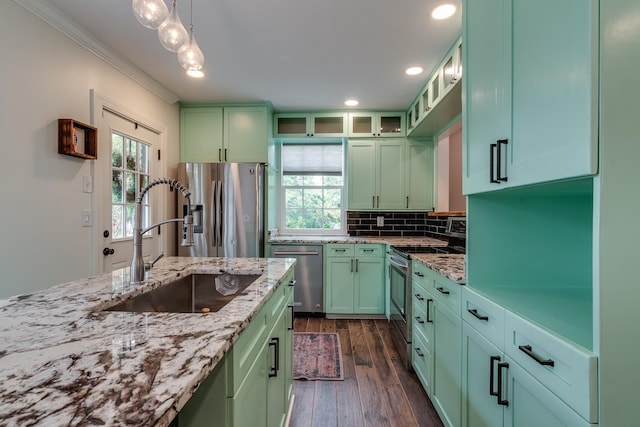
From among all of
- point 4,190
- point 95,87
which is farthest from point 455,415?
point 95,87

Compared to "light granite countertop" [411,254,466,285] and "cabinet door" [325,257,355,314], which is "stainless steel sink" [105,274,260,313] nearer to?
"light granite countertop" [411,254,466,285]

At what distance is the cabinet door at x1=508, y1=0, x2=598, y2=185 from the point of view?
719mm

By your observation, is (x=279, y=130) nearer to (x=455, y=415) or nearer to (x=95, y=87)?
(x=95, y=87)

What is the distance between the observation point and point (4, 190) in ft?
5.42

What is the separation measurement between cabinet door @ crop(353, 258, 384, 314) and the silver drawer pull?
2399 mm

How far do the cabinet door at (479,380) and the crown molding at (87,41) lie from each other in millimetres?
3038

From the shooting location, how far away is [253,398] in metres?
0.95

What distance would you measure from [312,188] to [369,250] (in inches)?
48.5

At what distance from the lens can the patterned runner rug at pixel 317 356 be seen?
220 cm

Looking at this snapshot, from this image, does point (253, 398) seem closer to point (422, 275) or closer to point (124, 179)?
point (422, 275)

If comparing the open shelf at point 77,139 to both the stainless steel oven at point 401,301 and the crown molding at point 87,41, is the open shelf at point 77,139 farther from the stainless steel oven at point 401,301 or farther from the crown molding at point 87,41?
the stainless steel oven at point 401,301

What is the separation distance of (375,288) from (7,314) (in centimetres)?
298

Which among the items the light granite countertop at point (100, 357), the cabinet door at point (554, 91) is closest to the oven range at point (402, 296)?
the cabinet door at point (554, 91)

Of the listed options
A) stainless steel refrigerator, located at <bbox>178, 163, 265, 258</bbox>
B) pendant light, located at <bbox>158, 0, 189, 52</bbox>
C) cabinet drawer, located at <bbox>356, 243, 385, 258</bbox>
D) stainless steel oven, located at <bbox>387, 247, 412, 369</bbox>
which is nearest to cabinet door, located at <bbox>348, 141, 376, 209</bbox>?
cabinet drawer, located at <bbox>356, 243, 385, 258</bbox>
